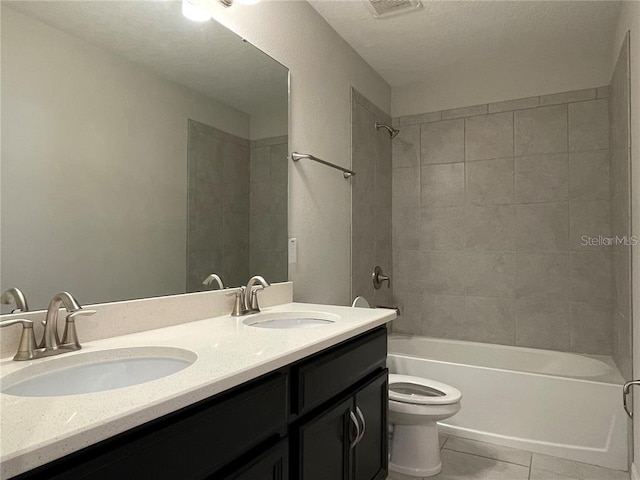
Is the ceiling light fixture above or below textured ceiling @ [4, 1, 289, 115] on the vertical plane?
above

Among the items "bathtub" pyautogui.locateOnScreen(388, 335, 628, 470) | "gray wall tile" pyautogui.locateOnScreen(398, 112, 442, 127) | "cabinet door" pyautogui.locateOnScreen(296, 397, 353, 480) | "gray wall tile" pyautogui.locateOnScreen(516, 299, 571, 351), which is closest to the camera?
"cabinet door" pyautogui.locateOnScreen(296, 397, 353, 480)

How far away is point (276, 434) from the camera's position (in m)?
1.04

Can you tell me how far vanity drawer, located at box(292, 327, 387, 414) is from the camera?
1141mm

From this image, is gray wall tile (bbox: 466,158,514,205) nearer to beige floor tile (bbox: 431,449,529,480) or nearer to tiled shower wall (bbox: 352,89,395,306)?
tiled shower wall (bbox: 352,89,395,306)

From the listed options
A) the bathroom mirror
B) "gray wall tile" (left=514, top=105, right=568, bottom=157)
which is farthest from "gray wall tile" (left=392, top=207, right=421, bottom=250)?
the bathroom mirror

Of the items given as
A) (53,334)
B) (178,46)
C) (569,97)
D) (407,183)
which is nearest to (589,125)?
(569,97)

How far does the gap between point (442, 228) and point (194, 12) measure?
2.38 meters

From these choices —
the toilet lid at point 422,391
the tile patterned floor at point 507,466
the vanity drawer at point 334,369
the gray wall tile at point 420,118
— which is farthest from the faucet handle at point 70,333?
the gray wall tile at point 420,118

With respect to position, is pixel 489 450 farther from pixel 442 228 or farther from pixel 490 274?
pixel 442 228

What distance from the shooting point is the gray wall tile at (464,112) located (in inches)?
124

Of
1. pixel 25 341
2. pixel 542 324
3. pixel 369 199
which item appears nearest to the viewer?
pixel 25 341

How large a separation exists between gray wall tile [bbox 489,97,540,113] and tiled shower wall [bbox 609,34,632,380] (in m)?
0.46

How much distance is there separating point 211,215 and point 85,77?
2.14 ft

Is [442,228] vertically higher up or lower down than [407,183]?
lower down
